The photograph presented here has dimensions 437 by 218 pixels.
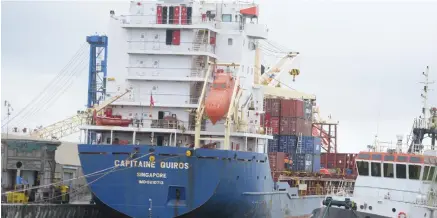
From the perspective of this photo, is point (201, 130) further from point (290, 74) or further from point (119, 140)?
point (290, 74)

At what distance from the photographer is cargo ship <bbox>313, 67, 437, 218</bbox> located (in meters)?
35.5

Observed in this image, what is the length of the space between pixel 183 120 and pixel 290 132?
12.7m

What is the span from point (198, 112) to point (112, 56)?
746cm

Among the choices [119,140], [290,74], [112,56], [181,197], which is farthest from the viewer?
[290,74]

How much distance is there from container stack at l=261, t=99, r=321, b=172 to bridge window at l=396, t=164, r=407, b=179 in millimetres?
18151

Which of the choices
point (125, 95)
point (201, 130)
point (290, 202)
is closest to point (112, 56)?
point (125, 95)

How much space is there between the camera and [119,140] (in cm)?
4378

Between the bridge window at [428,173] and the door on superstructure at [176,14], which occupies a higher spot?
the door on superstructure at [176,14]

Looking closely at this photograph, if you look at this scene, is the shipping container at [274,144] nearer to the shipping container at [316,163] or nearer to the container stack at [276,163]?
the container stack at [276,163]

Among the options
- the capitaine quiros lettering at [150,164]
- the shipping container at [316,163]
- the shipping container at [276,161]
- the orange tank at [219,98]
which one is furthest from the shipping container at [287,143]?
the capitaine quiros lettering at [150,164]

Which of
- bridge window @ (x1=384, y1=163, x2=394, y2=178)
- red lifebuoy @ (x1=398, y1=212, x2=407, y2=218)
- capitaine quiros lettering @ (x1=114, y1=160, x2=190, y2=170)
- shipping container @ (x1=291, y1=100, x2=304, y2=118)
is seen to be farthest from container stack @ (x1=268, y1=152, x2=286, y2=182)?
red lifebuoy @ (x1=398, y1=212, x2=407, y2=218)

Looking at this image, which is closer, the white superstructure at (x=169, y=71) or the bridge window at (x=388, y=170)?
the bridge window at (x=388, y=170)

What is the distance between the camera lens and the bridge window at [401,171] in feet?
121

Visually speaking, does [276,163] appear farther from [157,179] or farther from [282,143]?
[157,179]
